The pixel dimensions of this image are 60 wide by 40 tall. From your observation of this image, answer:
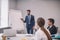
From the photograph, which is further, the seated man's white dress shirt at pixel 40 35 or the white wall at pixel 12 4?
the white wall at pixel 12 4

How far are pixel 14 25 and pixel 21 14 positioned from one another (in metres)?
0.88

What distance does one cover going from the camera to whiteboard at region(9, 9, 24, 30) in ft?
24.1

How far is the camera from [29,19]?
282 inches

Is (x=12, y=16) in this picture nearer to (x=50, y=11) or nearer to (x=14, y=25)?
(x=14, y=25)

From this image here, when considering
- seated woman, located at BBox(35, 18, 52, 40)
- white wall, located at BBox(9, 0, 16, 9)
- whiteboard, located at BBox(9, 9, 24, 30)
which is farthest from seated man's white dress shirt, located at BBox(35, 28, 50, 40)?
white wall, located at BBox(9, 0, 16, 9)

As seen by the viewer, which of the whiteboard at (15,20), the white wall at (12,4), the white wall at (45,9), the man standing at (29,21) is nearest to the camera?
the man standing at (29,21)

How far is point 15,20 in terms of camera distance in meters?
7.43

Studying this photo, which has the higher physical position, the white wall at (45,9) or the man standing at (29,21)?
the white wall at (45,9)

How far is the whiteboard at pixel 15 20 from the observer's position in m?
7.34

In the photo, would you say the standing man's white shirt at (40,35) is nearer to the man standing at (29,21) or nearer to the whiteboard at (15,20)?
the man standing at (29,21)

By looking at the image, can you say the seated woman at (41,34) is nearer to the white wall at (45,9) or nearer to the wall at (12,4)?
the wall at (12,4)

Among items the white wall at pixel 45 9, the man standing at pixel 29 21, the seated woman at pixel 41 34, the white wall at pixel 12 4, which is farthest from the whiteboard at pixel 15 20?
the seated woman at pixel 41 34

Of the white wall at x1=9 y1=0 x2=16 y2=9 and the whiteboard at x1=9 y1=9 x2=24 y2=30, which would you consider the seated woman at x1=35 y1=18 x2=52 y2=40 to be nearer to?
the whiteboard at x1=9 y1=9 x2=24 y2=30

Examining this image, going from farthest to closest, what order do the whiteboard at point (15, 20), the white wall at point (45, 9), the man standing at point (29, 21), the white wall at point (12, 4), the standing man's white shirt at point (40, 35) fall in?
the white wall at point (45, 9), the white wall at point (12, 4), the whiteboard at point (15, 20), the man standing at point (29, 21), the standing man's white shirt at point (40, 35)
